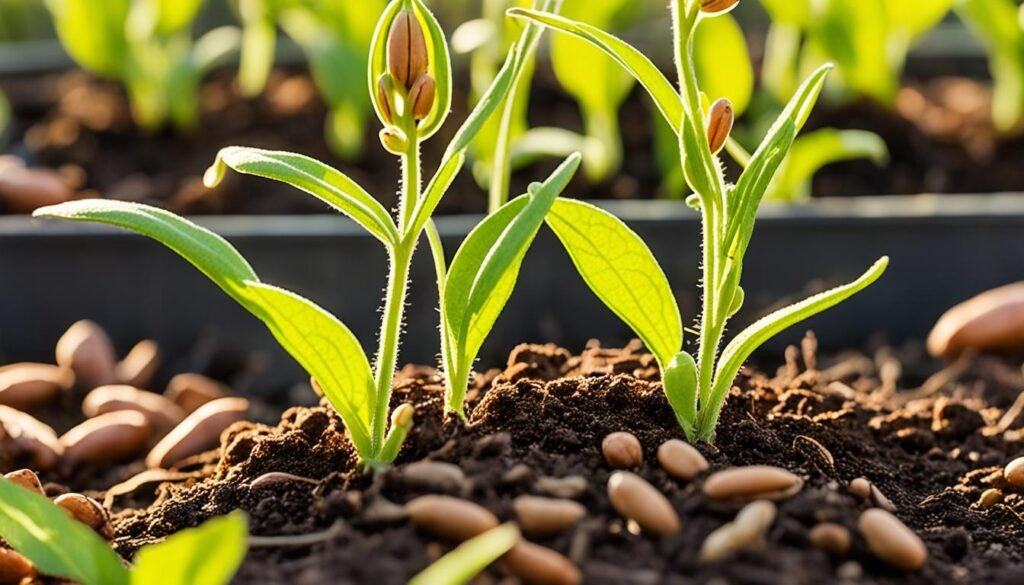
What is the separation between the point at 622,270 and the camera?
1153mm

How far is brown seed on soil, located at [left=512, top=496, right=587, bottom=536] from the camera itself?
903mm

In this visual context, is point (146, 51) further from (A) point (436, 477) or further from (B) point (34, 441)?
(A) point (436, 477)

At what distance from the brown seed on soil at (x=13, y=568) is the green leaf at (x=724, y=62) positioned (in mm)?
1530

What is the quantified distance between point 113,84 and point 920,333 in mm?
1913

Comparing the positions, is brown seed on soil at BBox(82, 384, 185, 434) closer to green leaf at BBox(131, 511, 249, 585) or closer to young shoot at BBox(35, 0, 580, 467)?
young shoot at BBox(35, 0, 580, 467)

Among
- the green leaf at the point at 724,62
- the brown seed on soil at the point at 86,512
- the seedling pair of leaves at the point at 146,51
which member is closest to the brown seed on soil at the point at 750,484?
the brown seed on soil at the point at 86,512

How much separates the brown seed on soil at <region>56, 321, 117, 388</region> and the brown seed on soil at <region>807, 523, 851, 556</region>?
1.18m

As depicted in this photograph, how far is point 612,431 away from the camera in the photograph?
1.10m

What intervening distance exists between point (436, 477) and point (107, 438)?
70 centimetres

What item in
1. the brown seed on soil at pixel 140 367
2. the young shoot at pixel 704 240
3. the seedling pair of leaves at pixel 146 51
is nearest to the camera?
the young shoot at pixel 704 240

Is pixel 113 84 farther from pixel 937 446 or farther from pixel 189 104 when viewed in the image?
pixel 937 446

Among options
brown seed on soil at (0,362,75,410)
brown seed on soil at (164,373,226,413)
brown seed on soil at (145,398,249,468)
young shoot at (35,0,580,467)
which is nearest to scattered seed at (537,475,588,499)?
young shoot at (35,0,580,467)

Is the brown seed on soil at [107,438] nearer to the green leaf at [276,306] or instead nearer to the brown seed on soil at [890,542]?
the green leaf at [276,306]

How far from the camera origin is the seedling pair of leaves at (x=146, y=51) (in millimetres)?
2695
